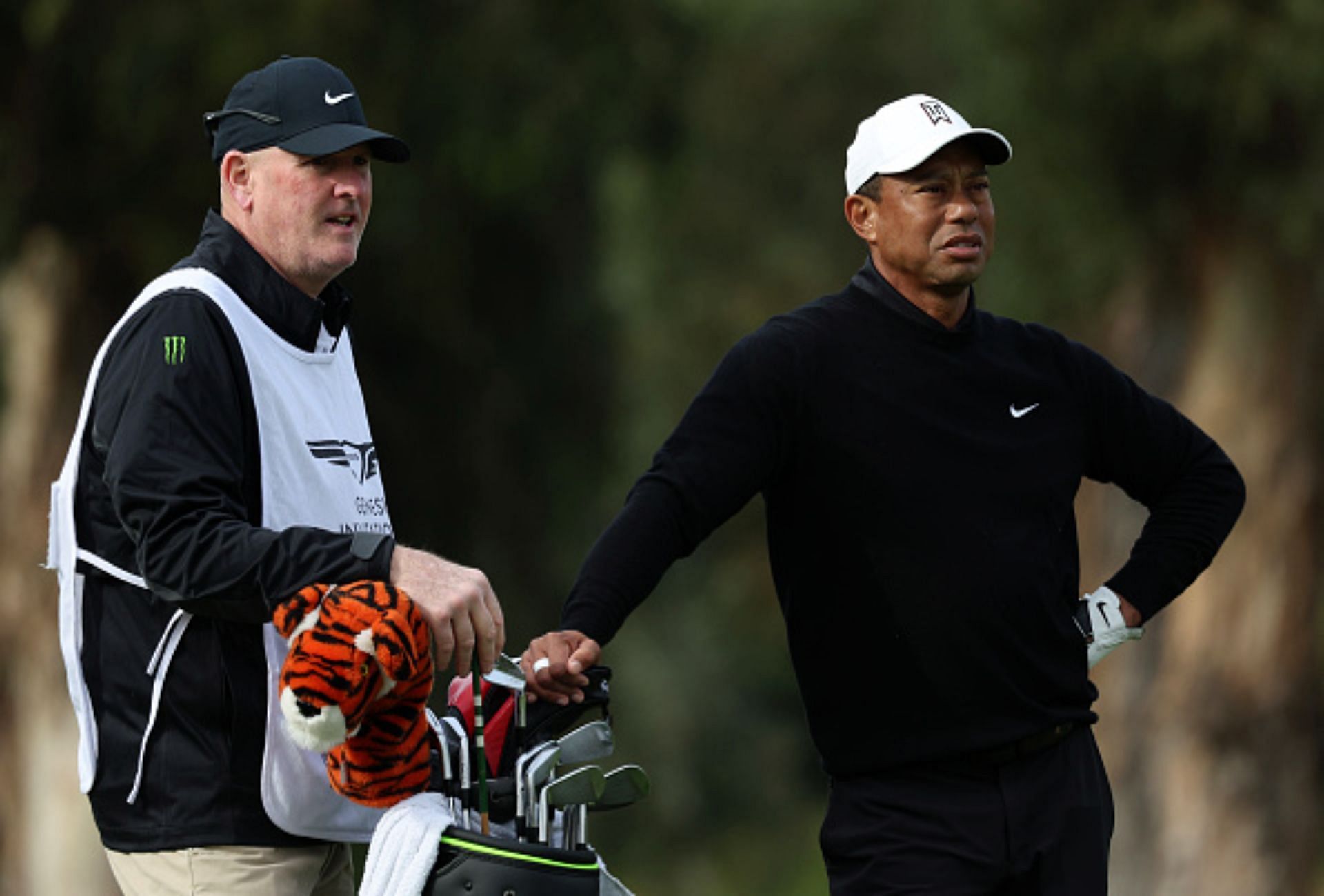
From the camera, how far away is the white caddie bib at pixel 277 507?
12.7 feet

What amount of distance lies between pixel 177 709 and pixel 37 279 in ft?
28.3

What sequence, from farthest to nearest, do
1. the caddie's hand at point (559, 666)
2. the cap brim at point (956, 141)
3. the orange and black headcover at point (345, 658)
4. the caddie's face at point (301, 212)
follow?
the cap brim at point (956, 141) → the caddie's hand at point (559, 666) → the caddie's face at point (301, 212) → the orange and black headcover at point (345, 658)

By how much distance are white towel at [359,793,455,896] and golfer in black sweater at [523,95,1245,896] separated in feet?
2.46

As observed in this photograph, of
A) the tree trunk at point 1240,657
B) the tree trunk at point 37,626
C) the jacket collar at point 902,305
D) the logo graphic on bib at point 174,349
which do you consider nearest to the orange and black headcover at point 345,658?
the logo graphic on bib at point 174,349

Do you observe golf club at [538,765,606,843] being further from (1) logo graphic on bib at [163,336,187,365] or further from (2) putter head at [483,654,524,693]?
(1) logo graphic on bib at [163,336,187,365]

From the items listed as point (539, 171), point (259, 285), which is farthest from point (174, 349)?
point (539, 171)

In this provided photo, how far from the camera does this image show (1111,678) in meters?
13.8

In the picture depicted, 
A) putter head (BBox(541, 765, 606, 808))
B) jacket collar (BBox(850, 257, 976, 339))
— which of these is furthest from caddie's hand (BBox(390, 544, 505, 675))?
jacket collar (BBox(850, 257, 976, 339))

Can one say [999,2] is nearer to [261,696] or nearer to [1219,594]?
[1219,594]

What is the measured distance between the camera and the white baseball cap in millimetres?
4902

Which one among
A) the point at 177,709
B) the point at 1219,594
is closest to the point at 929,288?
the point at 177,709

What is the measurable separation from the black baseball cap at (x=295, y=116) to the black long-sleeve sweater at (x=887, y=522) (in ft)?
3.15

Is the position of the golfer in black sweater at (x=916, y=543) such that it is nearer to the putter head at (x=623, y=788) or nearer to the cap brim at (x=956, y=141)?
the cap brim at (x=956, y=141)

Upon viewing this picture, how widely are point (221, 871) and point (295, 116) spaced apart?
1.30 meters
